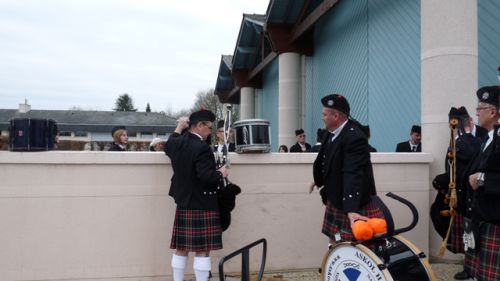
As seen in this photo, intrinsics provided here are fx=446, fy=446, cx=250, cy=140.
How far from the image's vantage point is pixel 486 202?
2689mm

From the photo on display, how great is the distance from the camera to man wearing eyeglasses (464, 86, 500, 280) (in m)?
2.61

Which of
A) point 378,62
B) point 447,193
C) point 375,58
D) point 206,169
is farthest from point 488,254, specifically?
point 375,58

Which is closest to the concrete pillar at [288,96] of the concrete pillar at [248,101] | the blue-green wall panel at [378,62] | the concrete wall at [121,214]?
the blue-green wall panel at [378,62]

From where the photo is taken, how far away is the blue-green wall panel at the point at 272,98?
55.6 ft

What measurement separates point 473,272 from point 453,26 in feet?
10.1

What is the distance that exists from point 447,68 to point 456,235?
1964 mm

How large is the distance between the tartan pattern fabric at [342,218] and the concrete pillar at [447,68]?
2015 mm

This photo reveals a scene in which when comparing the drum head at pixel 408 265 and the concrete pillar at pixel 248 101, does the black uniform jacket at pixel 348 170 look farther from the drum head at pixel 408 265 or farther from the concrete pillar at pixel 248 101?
the concrete pillar at pixel 248 101

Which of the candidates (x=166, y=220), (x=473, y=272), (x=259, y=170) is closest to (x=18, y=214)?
(x=166, y=220)

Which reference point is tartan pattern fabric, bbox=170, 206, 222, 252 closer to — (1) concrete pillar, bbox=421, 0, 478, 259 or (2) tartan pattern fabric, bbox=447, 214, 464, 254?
(2) tartan pattern fabric, bbox=447, 214, 464, 254

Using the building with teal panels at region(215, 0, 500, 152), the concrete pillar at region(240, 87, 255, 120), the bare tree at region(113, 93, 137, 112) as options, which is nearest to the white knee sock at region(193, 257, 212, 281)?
the building with teal panels at region(215, 0, 500, 152)

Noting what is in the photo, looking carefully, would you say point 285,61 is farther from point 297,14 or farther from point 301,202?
point 301,202

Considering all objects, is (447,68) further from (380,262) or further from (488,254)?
(380,262)

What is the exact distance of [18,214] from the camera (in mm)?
4305
